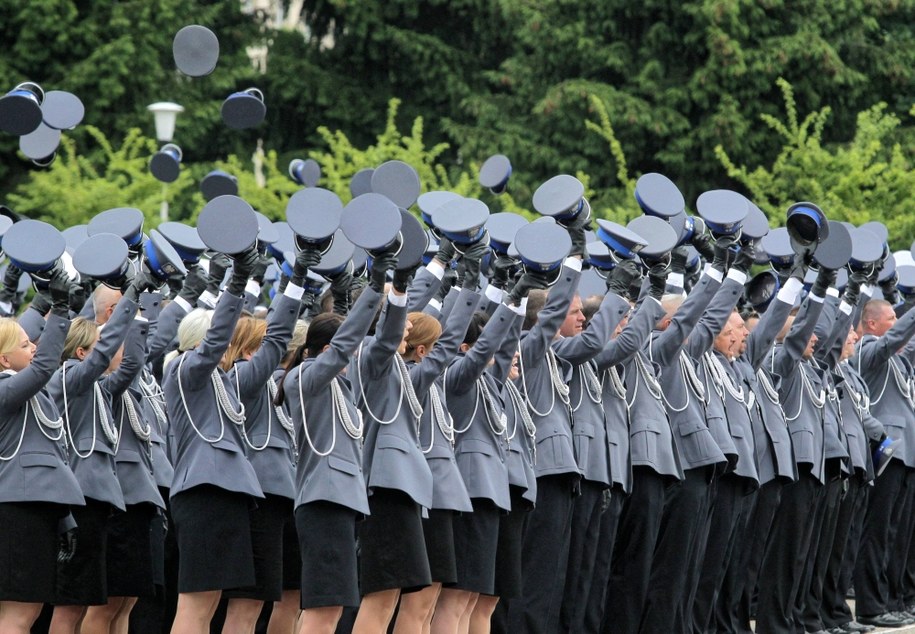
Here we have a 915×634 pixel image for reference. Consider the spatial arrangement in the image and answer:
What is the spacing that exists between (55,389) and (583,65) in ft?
47.3

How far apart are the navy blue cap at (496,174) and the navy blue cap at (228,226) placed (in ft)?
8.63

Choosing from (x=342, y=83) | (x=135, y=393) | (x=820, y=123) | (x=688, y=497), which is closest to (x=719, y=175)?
(x=820, y=123)

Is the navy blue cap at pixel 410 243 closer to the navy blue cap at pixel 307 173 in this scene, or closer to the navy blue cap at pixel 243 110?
the navy blue cap at pixel 243 110

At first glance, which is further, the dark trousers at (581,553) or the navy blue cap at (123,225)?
the dark trousers at (581,553)

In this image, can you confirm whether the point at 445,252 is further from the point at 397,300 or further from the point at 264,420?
the point at 397,300

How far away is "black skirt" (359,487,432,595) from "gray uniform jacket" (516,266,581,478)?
4.22ft

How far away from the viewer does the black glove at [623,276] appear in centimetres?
897

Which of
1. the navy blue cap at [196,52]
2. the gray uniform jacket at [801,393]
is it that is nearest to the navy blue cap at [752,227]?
the gray uniform jacket at [801,393]

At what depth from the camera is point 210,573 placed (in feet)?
25.1

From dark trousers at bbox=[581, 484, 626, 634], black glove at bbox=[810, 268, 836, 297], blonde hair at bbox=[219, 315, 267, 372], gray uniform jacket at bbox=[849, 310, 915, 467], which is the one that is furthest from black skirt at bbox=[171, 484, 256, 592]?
gray uniform jacket at bbox=[849, 310, 915, 467]

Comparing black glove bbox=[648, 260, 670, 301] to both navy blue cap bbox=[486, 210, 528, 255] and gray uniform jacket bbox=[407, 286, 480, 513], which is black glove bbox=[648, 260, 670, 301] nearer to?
navy blue cap bbox=[486, 210, 528, 255]

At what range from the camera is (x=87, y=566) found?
26.1 feet

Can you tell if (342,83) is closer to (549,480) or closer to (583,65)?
(583,65)

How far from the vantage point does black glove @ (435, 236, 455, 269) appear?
29.8ft
